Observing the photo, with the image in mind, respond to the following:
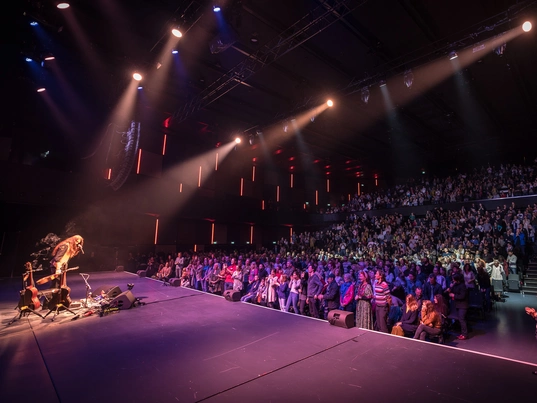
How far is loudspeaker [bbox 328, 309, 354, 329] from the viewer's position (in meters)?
5.14

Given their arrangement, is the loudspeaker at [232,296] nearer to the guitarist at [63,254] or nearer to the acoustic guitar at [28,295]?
the guitarist at [63,254]

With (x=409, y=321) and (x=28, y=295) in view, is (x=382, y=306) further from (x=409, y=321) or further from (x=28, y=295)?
(x=28, y=295)

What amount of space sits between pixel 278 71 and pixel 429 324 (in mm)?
8847

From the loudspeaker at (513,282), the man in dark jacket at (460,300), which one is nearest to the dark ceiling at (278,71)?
the man in dark jacket at (460,300)

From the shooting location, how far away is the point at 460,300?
5.48m

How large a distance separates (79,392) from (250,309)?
4.20 meters

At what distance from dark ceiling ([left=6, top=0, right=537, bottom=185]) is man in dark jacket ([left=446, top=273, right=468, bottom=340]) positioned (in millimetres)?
5975

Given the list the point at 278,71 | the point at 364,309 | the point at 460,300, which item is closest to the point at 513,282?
the point at 460,300

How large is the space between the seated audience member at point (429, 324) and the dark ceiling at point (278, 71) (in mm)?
6461

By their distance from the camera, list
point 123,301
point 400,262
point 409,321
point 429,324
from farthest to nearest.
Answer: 1. point 400,262
2. point 123,301
3. point 409,321
4. point 429,324

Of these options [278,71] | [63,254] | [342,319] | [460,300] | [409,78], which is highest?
[278,71]

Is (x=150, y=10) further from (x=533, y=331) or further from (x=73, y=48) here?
(x=533, y=331)

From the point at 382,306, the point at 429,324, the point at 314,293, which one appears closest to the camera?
the point at 429,324

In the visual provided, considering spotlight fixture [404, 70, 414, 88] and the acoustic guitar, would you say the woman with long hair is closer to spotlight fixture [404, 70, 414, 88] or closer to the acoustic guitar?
spotlight fixture [404, 70, 414, 88]
